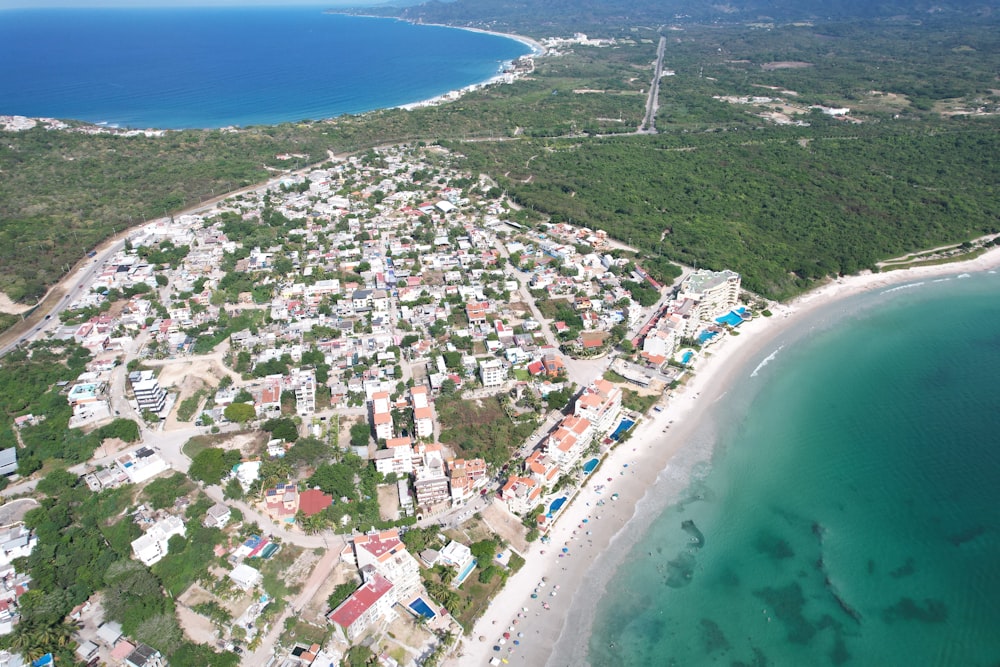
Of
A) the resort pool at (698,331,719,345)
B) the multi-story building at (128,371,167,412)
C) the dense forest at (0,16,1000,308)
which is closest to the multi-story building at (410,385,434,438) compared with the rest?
the multi-story building at (128,371,167,412)

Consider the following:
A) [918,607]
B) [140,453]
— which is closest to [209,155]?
[140,453]

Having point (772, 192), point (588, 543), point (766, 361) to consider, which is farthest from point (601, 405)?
point (772, 192)

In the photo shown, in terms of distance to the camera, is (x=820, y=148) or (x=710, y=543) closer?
(x=710, y=543)

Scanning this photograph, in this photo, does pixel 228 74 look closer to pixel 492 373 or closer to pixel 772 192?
pixel 772 192

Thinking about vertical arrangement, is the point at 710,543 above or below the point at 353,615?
below

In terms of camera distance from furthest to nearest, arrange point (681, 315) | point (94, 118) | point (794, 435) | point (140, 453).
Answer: point (94, 118)
point (681, 315)
point (794, 435)
point (140, 453)

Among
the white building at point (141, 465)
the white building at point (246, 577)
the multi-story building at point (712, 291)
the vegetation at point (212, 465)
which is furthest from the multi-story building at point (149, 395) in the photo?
the multi-story building at point (712, 291)

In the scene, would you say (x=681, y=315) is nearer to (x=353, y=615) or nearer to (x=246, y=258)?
(x=353, y=615)
